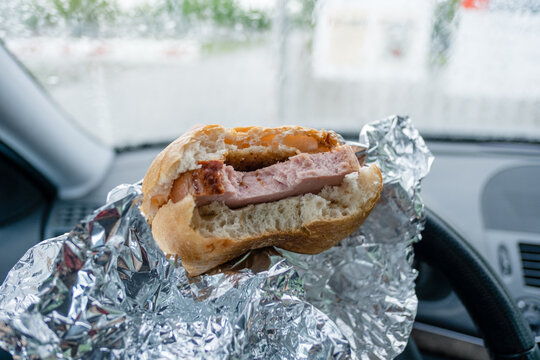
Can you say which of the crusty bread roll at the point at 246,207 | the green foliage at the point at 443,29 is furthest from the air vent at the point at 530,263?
the green foliage at the point at 443,29

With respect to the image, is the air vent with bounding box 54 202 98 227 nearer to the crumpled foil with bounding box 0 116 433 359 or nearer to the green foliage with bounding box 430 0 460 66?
the crumpled foil with bounding box 0 116 433 359

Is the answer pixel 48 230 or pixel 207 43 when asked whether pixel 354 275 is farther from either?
pixel 207 43

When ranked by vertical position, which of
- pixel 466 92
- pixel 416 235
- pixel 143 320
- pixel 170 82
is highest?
pixel 143 320

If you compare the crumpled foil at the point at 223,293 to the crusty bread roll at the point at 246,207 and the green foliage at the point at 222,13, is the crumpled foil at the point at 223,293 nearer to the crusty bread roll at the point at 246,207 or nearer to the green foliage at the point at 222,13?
the crusty bread roll at the point at 246,207

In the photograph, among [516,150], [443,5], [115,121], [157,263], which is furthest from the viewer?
[443,5]

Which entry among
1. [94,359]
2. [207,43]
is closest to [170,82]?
[207,43]

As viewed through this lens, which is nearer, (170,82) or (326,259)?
(326,259)

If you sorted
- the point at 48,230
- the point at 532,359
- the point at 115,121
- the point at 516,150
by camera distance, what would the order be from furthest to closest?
the point at 115,121 < the point at 516,150 < the point at 48,230 < the point at 532,359

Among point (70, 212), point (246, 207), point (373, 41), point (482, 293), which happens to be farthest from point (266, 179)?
point (373, 41)
